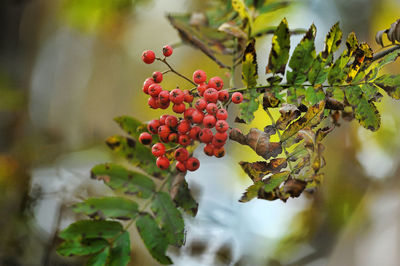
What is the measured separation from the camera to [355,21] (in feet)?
3.50

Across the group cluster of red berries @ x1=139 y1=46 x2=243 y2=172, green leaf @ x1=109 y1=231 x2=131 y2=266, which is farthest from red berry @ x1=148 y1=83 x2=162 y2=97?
green leaf @ x1=109 y1=231 x2=131 y2=266

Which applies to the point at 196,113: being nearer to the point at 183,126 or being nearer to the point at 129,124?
the point at 183,126

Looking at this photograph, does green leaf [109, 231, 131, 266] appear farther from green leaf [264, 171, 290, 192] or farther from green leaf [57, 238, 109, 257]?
green leaf [264, 171, 290, 192]

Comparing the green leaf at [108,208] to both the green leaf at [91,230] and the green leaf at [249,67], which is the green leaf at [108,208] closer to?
the green leaf at [91,230]

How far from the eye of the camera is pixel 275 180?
0.36 metres

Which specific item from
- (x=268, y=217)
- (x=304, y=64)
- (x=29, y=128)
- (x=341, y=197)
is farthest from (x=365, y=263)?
(x=29, y=128)

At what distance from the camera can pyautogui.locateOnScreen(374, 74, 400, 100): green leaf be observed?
376mm

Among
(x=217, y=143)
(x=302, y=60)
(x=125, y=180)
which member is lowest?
(x=125, y=180)

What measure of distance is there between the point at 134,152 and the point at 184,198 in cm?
12

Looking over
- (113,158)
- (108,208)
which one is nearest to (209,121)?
(108,208)

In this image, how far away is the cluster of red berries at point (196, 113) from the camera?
1.26ft

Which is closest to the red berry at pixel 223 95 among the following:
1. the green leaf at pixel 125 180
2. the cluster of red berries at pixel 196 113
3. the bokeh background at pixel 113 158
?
the cluster of red berries at pixel 196 113

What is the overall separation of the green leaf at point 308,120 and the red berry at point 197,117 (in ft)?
0.30

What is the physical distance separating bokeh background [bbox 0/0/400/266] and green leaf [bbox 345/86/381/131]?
30cm
